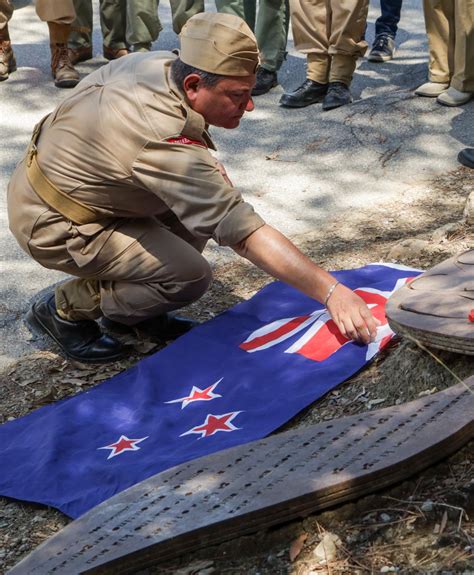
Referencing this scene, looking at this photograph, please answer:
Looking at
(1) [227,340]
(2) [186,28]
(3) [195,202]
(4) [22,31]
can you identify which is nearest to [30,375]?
(1) [227,340]

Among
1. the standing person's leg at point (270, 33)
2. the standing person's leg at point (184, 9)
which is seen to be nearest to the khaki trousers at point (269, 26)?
the standing person's leg at point (270, 33)

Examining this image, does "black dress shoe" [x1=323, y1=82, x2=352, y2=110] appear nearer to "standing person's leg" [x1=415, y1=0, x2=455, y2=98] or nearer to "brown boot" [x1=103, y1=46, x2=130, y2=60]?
"standing person's leg" [x1=415, y1=0, x2=455, y2=98]

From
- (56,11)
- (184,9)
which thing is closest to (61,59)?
(56,11)

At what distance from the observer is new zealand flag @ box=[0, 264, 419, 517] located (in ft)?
9.75

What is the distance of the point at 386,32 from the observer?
23.2 feet

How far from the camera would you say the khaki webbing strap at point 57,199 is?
3557 mm

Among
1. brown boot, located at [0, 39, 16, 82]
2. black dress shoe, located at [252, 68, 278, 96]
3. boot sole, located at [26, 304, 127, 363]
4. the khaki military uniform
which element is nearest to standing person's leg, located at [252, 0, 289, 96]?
black dress shoe, located at [252, 68, 278, 96]

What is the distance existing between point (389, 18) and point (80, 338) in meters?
4.15

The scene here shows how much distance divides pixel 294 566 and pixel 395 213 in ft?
9.41

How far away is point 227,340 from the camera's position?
3.67m

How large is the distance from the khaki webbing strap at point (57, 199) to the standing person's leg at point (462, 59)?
2999 millimetres

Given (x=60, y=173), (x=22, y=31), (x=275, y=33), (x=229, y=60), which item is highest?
(x=229, y=60)

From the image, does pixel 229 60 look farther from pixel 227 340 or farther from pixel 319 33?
pixel 319 33

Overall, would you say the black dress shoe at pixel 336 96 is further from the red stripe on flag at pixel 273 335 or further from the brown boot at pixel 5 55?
the red stripe on flag at pixel 273 335
